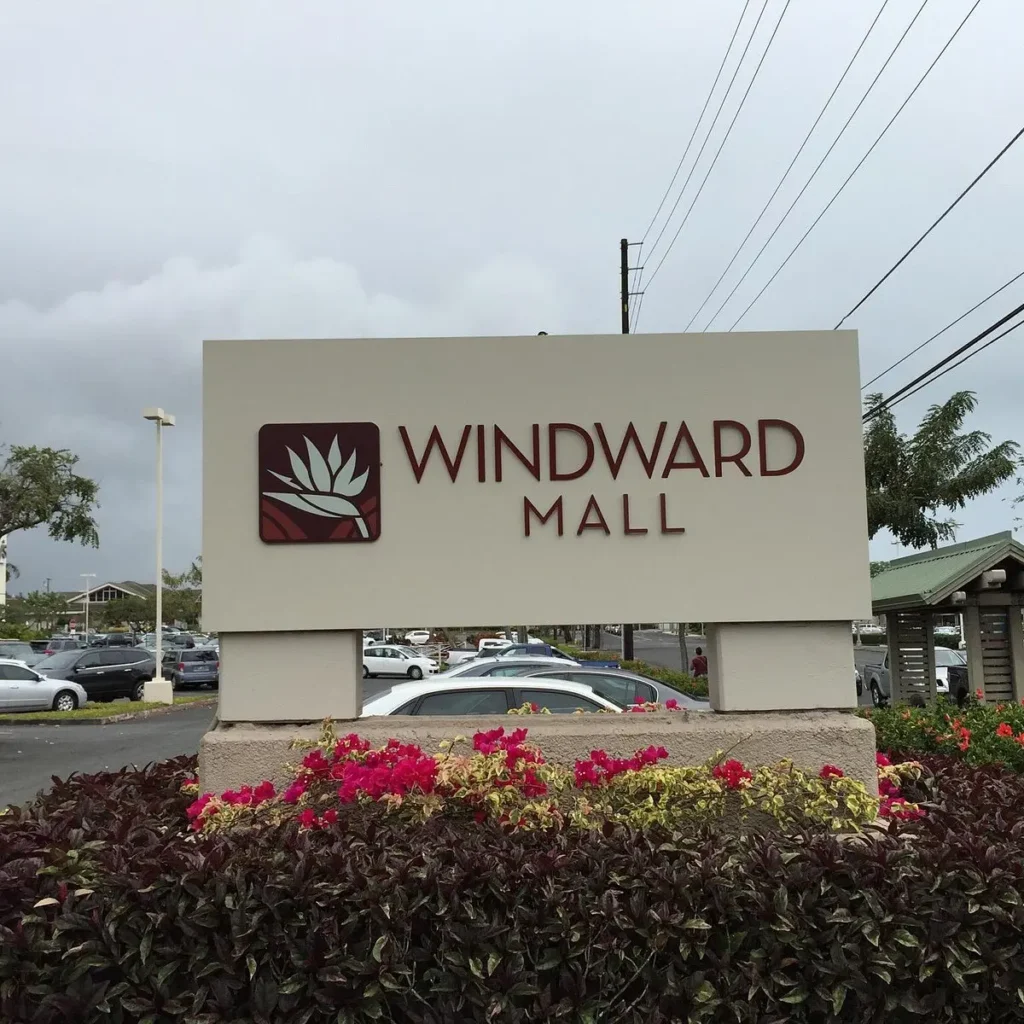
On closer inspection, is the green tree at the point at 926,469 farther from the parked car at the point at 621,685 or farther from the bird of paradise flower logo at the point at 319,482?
the bird of paradise flower logo at the point at 319,482

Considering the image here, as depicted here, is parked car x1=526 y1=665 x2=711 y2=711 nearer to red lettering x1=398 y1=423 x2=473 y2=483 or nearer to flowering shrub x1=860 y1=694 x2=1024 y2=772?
flowering shrub x1=860 y1=694 x2=1024 y2=772

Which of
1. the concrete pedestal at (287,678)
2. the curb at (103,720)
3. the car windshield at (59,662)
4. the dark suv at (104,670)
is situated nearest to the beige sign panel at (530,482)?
the concrete pedestal at (287,678)

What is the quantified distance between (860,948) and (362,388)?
3027 millimetres

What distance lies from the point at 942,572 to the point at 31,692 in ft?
61.1

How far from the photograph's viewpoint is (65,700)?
2073cm

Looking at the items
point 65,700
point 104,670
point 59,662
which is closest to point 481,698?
point 65,700

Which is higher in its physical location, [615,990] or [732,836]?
[732,836]

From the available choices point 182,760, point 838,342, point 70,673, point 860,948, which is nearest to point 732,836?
point 860,948

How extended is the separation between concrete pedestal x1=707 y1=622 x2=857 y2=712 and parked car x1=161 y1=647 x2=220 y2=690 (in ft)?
91.8

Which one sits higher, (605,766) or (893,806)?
(605,766)

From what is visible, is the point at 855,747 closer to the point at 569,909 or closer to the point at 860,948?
the point at 860,948

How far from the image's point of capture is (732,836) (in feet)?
→ 11.3

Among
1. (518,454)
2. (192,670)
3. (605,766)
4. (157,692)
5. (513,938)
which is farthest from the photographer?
(192,670)

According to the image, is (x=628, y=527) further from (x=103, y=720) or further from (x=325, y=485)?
(x=103, y=720)
